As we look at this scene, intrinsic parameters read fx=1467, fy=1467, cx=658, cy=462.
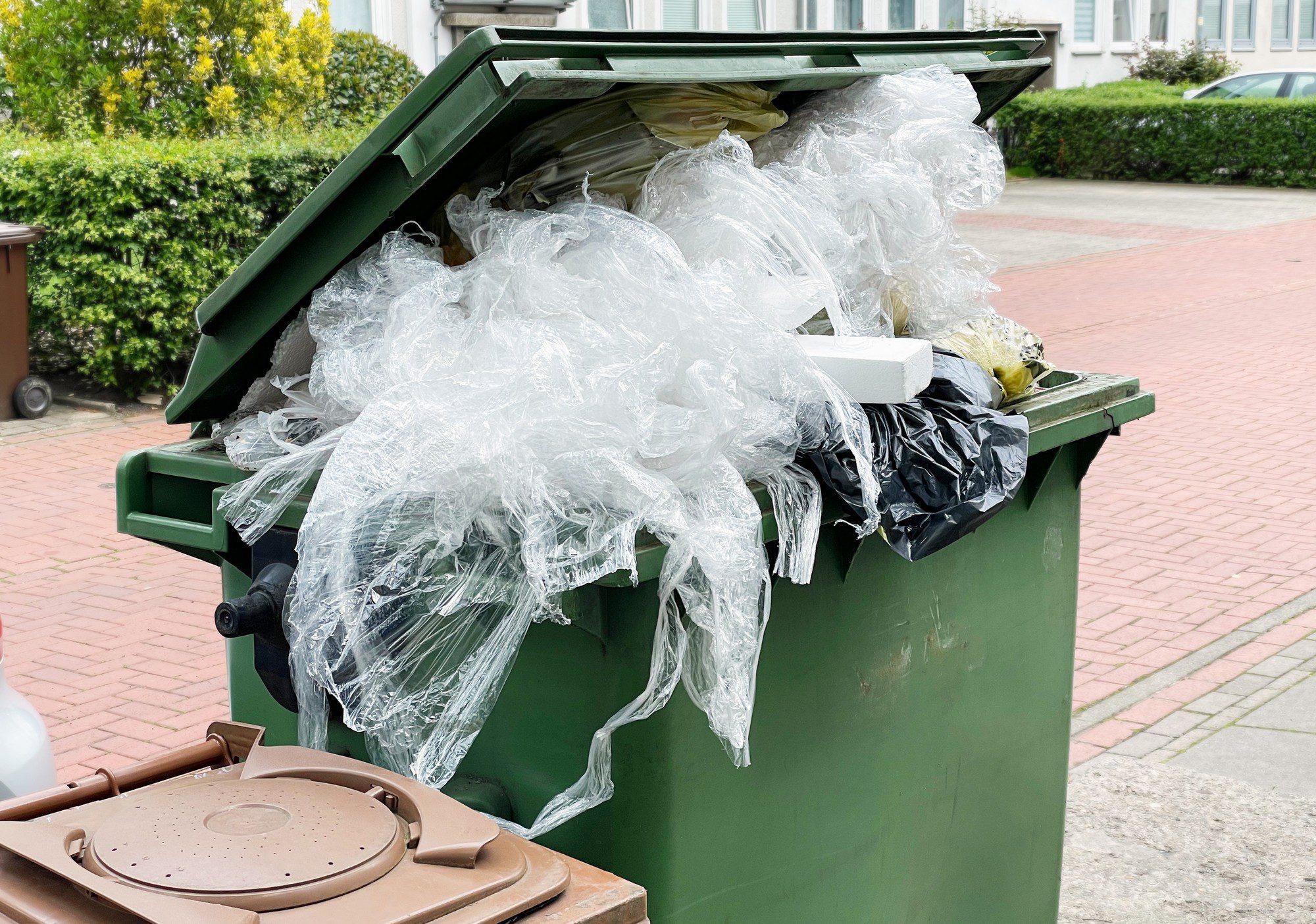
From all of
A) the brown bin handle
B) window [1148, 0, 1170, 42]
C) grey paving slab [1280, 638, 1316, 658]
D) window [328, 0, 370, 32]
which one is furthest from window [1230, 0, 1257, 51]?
the brown bin handle

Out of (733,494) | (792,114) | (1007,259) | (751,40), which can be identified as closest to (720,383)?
(733,494)

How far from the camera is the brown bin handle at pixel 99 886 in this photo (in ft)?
5.17

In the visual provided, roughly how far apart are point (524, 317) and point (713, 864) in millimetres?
863

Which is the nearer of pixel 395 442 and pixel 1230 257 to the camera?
pixel 395 442

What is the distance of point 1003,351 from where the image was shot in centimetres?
288

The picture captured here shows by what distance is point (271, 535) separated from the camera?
7.39ft

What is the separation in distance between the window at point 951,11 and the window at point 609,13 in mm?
8555

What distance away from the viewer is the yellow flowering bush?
9500 millimetres

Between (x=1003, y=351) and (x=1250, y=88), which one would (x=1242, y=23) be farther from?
(x=1003, y=351)

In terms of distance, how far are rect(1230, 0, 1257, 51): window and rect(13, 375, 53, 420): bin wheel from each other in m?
31.0

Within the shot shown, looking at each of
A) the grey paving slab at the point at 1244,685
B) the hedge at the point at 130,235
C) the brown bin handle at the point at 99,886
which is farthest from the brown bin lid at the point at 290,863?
the hedge at the point at 130,235

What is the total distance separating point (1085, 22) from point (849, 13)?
6.11 metres

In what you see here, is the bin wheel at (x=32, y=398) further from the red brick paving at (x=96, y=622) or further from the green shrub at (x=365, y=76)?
the green shrub at (x=365, y=76)

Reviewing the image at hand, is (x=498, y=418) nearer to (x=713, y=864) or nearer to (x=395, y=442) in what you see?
(x=395, y=442)
